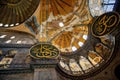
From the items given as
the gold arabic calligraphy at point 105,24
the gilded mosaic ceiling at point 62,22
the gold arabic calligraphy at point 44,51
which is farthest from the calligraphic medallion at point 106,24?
the gilded mosaic ceiling at point 62,22

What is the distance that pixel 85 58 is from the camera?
1318 centimetres

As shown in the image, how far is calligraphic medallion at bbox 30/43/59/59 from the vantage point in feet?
30.6

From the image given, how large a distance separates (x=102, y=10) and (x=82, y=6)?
7.77ft

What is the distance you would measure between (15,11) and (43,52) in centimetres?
806

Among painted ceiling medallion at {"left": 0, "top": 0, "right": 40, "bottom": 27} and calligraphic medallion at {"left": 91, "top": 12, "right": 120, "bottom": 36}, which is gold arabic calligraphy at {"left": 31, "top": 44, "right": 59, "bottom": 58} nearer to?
calligraphic medallion at {"left": 91, "top": 12, "right": 120, "bottom": 36}

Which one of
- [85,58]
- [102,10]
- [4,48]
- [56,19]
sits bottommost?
[85,58]

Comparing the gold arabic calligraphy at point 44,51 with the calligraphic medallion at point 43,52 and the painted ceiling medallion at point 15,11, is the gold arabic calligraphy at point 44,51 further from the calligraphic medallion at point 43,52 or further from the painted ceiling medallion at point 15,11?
the painted ceiling medallion at point 15,11

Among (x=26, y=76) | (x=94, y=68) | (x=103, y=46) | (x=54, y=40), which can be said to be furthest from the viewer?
(x=54, y=40)

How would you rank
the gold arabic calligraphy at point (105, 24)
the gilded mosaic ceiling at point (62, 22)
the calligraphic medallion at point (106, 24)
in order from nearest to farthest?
the calligraphic medallion at point (106, 24)
the gold arabic calligraphy at point (105, 24)
the gilded mosaic ceiling at point (62, 22)

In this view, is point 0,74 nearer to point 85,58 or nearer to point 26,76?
point 26,76

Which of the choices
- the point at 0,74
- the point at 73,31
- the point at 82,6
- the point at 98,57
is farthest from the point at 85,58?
the point at 0,74

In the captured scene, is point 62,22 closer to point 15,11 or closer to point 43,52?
point 15,11

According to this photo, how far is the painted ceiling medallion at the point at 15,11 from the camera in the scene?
1555 cm

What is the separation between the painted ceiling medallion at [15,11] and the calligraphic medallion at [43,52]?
6.51m
